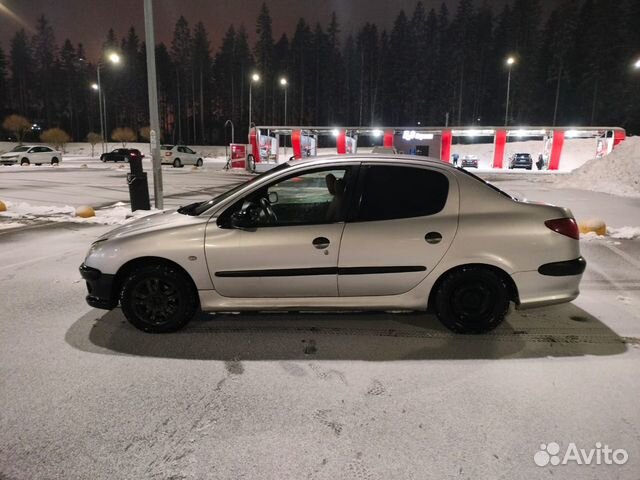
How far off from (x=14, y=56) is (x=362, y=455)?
356 ft

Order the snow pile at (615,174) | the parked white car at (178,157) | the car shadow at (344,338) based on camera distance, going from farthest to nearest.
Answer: the parked white car at (178,157)
the snow pile at (615,174)
the car shadow at (344,338)

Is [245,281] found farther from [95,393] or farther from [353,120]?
[353,120]

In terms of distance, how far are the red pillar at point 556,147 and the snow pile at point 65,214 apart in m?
35.1

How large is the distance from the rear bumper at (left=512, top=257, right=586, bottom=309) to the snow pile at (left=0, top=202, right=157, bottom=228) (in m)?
8.27

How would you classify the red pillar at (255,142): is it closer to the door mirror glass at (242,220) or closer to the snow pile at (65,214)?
the snow pile at (65,214)

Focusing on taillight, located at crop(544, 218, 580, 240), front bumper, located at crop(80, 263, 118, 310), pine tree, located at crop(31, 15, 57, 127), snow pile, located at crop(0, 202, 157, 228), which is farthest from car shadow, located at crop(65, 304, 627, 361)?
pine tree, located at crop(31, 15, 57, 127)

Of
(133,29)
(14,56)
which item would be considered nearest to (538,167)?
(133,29)

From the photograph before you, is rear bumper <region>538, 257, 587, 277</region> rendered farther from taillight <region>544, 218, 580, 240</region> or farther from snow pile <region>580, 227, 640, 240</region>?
snow pile <region>580, 227, 640, 240</region>

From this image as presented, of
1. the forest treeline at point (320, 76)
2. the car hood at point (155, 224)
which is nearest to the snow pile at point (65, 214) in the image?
the car hood at point (155, 224)

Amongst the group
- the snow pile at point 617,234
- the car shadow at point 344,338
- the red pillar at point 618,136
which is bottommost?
the car shadow at point 344,338

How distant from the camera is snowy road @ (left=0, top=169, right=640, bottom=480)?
2609mm

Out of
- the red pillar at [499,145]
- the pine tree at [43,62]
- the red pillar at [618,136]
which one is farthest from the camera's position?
the pine tree at [43,62]

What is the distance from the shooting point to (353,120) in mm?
87812

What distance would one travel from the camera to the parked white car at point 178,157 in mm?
35781
